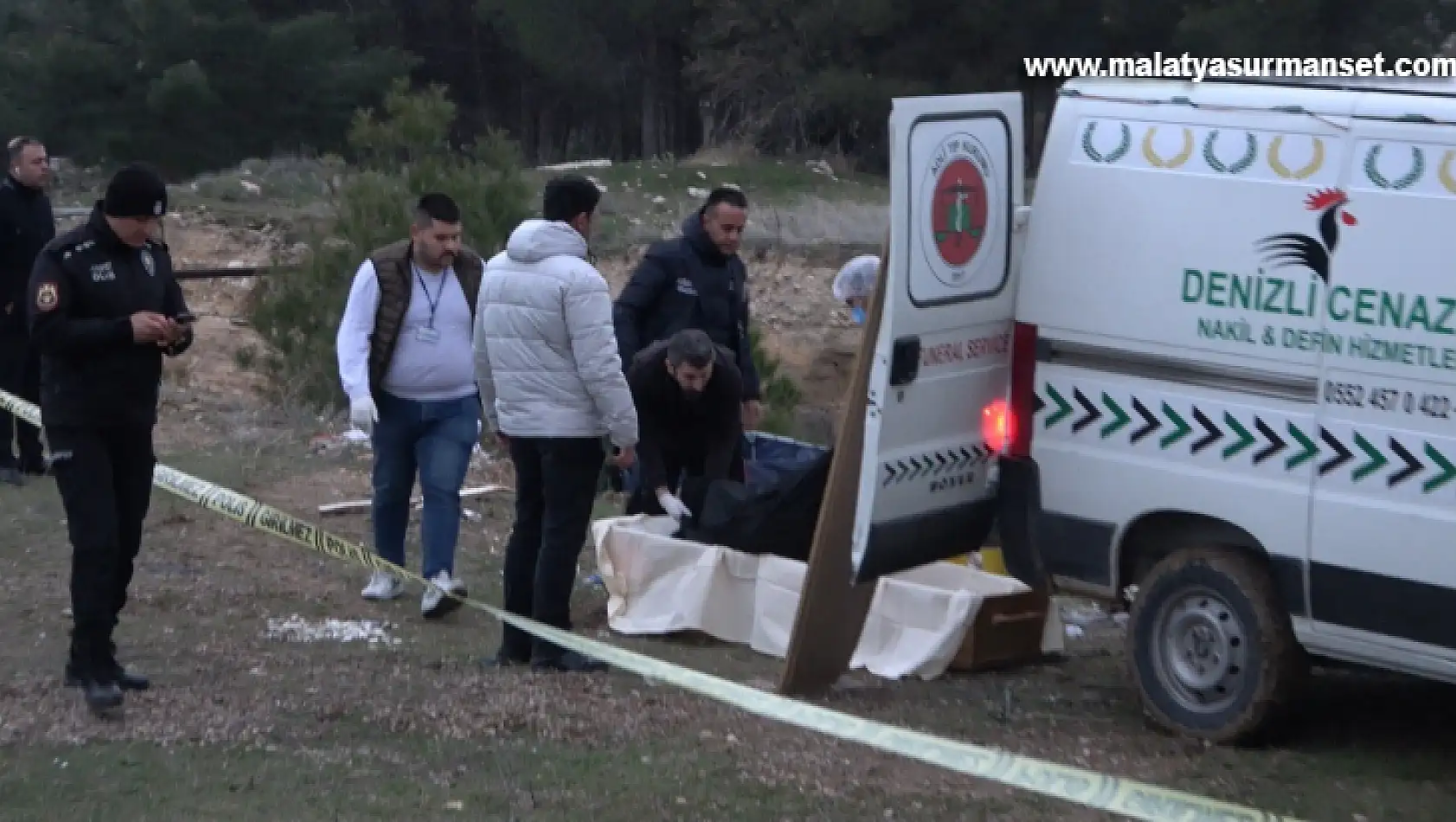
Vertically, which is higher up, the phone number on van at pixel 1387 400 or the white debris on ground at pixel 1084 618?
the phone number on van at pixel 1387 400

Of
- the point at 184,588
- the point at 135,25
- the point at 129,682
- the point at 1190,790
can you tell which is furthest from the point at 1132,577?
the point at 135,25

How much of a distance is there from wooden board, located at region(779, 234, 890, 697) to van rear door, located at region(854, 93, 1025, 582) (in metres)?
0.13

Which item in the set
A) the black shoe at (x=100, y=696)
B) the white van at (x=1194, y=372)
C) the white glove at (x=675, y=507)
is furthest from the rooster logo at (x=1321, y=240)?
the black shoe at (x=100, y=696)

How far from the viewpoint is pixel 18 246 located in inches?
405

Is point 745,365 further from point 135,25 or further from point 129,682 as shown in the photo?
point 135,25

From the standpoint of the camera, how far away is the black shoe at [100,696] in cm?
626

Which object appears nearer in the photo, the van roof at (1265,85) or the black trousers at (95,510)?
the van roof at (1265,85)

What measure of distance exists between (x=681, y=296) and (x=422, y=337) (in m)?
1.25

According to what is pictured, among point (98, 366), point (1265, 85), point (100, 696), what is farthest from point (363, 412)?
point (1265, 85)

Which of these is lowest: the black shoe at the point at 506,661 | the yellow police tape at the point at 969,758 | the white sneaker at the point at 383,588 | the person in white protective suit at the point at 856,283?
the white sneaker at the point at 383,588

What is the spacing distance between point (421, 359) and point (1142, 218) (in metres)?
3.11

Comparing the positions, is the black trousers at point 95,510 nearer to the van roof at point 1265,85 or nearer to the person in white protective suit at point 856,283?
the van roof at point 1265,85

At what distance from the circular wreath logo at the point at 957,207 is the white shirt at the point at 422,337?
244 centimetres

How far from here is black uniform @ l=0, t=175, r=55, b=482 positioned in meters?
10.3
